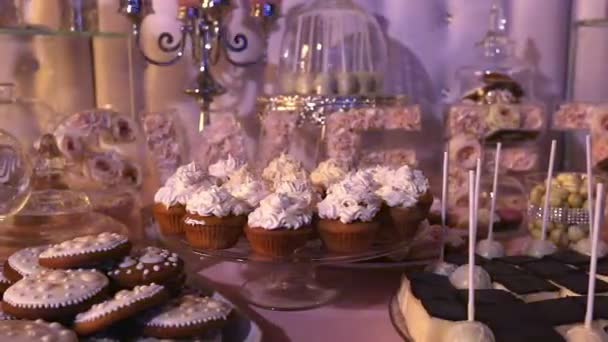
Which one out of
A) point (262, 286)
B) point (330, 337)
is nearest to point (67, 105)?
point (262, 286)

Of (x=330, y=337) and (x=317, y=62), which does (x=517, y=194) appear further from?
(x=330, y=337)

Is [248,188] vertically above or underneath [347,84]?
underneath

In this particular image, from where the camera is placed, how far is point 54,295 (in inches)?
29.4

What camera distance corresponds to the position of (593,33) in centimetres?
176

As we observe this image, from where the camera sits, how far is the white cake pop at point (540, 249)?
1080 mm

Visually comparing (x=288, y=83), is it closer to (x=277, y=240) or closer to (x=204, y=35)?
(x=204, y=35)

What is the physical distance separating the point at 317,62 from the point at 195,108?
1.25 ft

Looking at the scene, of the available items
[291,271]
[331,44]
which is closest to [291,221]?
[291,271]

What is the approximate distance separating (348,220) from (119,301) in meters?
0.35

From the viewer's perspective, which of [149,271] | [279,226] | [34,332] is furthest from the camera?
[279,226]

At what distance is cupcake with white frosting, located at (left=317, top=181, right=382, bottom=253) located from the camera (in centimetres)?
96

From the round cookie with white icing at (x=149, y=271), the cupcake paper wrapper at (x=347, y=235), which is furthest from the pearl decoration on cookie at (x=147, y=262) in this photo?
the cupcake paper wrapper at (x=347, y=235)

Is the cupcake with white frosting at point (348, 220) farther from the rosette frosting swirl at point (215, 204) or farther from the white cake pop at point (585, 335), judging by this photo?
the white cake pop at point (585, 335)

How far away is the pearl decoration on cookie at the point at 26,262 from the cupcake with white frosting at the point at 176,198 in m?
0.20
